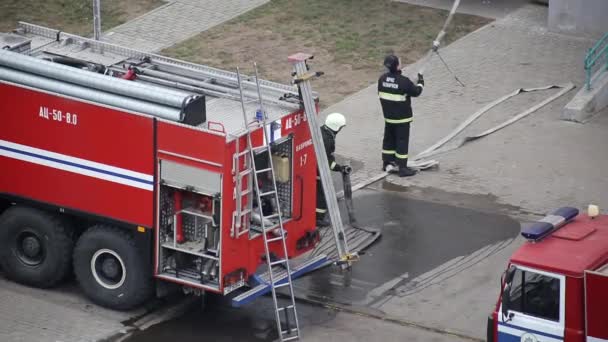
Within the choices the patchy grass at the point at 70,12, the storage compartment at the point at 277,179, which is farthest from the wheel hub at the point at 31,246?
the patchy grass at the point at 70,12

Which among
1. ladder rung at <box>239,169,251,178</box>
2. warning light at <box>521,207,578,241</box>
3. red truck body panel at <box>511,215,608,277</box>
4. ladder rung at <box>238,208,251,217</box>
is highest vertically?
ladder rung at <box>239,169,251,178</box>

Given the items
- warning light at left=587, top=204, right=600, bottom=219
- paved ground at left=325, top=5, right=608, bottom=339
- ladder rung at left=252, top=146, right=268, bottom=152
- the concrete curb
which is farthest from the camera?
the concrete curb

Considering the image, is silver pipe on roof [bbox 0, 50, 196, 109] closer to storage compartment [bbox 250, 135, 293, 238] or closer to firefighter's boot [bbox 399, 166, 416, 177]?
storage compartment [bbox 250, 135, 293, 238]

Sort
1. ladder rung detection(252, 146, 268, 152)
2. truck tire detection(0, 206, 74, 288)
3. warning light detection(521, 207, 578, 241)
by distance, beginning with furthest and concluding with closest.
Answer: truck tire detection(0, 206, 74, 288) → ladder rung detection(252, 146, 268, 152) → warning light detection(521, 207, 578, 241)

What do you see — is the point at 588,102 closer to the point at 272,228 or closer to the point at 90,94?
the point at 272,228

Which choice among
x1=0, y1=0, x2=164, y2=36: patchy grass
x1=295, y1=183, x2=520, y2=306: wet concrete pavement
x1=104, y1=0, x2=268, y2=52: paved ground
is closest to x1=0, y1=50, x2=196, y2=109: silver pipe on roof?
x1=295, y1=183, x2=520, y2=306: wet concrete pavement

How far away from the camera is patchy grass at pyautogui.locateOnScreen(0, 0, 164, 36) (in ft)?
76.3

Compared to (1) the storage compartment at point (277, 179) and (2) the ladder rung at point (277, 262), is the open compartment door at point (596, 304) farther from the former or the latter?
(1) the storage compartment at point (277, 179)

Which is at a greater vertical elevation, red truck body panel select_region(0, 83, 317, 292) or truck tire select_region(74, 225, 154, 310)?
red truck body panel select_region(0, 83, 317, 292)

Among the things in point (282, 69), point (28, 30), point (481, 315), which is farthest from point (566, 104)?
point (28, 30)

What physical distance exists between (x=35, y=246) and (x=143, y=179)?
178cm

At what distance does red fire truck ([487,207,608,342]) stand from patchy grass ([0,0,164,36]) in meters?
13.6

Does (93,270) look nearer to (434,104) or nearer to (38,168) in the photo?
(38,168)

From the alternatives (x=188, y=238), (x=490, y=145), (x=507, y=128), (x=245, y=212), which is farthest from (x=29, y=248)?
(x=507, y=128)
